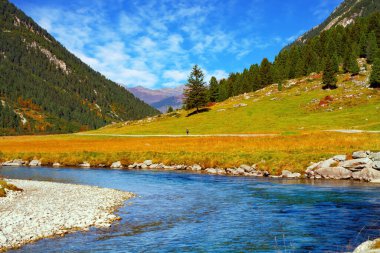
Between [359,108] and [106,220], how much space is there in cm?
9713

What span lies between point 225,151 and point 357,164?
20.7 m

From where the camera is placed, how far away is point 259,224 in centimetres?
1912

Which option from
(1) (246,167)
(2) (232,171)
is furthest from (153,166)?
(1) (246,167)

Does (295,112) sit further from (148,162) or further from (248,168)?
(248,168)

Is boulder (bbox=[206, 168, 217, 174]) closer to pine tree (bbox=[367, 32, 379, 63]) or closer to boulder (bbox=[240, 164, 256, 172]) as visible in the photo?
boulder (bbox=[240, 164, 256, 172])

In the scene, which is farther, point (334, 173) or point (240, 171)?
point (240, 171)

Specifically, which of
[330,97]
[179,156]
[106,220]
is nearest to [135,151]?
[179,156]

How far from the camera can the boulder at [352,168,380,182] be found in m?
33.4

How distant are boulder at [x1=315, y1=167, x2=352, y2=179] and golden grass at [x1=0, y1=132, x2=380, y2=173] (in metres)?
2.79

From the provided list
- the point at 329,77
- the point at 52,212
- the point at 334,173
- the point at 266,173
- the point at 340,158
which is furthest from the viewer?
the point at 329,77

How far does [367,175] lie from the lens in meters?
34.0

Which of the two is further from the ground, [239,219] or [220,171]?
[220,171]

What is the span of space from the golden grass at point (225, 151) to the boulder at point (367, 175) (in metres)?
6.04

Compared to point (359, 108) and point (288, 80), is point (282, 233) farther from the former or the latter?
point (288, 80)
